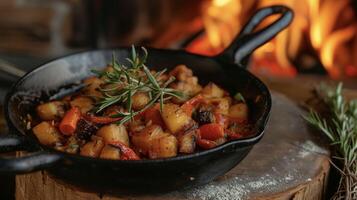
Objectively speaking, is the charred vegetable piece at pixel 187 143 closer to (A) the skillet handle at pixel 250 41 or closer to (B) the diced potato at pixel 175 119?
(B) the diced potato at pixel 175 119

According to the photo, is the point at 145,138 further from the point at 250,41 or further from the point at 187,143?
the point at 250,41

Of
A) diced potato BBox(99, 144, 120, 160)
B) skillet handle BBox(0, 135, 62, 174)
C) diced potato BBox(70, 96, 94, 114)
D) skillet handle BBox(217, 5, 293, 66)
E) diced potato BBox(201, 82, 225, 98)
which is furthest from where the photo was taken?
skillet handle BBox(217, 5, 293, 66)

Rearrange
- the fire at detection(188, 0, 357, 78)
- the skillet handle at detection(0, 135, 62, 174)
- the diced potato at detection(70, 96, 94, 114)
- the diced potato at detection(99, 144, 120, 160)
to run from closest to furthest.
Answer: the skillet handle at detection(0, 135, 62, 174) < the diced potato at detection(99, 144, 120, 160) < the diced potato at detection(70, 96, 94, 114) < the fire at detection(188, 0, 357, 78)

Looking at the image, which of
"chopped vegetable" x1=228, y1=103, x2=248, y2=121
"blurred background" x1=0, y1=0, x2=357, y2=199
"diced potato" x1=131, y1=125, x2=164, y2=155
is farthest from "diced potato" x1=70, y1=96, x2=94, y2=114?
"blurred background" x1=0, y1=0, x2=357, y2=199

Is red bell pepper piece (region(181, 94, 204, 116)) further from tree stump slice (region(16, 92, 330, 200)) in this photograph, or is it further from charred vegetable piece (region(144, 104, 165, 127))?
tree stump slice (region(16, 92, 330, 200))

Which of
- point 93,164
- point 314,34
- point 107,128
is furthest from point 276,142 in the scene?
point 314,34

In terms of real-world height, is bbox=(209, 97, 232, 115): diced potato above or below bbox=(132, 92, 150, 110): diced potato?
below
